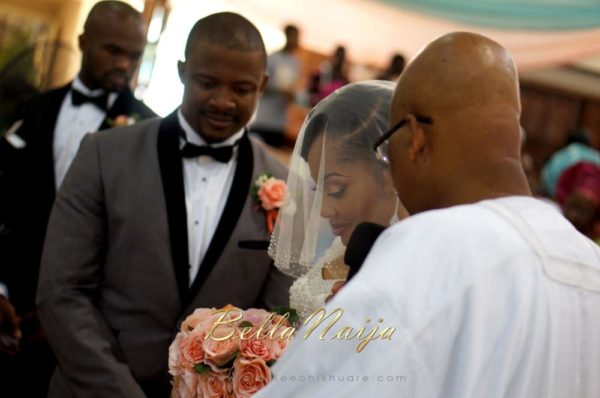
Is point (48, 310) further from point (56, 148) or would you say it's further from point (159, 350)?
point (56, 148)

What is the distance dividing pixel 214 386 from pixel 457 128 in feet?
3.59

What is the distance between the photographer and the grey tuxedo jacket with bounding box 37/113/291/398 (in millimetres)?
3340

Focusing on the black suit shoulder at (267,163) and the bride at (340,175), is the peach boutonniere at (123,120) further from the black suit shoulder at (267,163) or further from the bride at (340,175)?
the bride at (340,175)

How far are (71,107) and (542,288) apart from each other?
3598mm

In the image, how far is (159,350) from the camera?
3.37 m

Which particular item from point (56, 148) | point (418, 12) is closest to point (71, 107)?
point (56, 148)

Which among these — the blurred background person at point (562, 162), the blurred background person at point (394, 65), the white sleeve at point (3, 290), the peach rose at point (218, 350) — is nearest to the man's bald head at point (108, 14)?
the white sleeve at point (3, 290)

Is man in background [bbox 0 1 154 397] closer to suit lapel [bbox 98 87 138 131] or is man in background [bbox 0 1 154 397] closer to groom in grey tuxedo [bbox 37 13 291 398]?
suit lapel [bbox 98 87 138 131]

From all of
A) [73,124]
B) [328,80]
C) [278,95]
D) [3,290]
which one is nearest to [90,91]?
[73,124]

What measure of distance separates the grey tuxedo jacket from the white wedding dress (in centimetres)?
41

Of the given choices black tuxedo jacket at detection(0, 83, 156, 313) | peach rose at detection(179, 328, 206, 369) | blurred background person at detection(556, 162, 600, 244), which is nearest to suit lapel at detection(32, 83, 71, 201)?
black tuxedo jacket at detection(0, 83, 156, 313)

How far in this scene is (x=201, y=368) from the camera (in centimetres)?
270

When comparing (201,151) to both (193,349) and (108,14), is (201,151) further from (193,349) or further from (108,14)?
(108,14)

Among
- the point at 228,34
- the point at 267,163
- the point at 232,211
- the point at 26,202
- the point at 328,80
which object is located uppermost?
the point at 228,34
